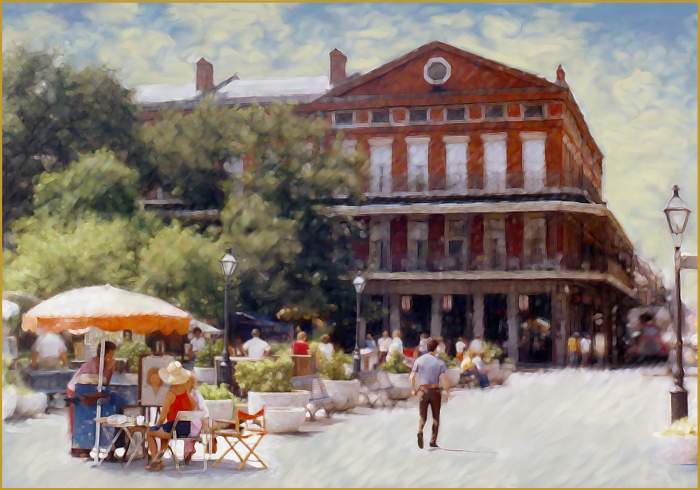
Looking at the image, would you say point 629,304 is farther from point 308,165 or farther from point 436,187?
point 308,165

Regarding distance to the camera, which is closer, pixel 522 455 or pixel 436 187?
pixel 522 455

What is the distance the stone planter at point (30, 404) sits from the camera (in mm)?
17766

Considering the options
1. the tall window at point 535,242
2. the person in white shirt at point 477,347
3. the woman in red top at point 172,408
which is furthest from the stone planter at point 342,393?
the tall window at point 535,242

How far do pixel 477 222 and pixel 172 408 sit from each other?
25.3 meters

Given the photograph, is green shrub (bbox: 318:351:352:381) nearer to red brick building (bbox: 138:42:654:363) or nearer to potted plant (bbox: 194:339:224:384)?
potted plant (bbox: 194:339:224:384)

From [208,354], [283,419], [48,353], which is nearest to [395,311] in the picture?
[208,354]

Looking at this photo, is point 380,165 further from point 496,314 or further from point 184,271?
point 184,271

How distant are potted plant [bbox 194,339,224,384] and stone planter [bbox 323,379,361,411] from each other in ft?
9.57

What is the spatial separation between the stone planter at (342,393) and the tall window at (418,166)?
17229 millimetres

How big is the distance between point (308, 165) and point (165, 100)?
4499 millimetres

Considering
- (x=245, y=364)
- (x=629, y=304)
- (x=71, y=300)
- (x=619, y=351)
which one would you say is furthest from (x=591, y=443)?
(x=629, y=304)

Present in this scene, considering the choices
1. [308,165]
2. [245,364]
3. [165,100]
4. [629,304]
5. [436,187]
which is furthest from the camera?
[629,304]

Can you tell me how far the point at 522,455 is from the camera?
47.5ft

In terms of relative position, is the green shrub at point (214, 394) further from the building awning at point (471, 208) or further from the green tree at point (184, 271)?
the building awning at point (471, 208)
